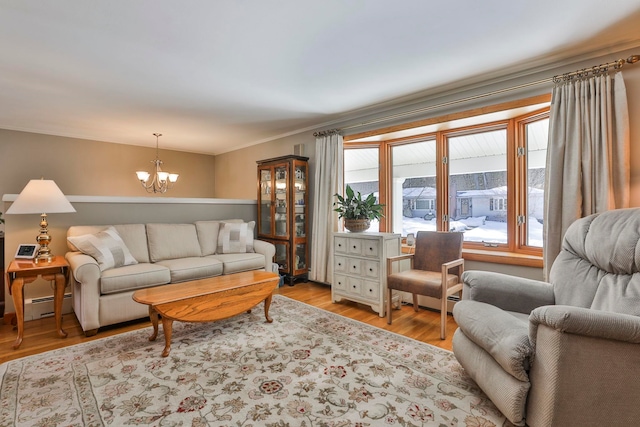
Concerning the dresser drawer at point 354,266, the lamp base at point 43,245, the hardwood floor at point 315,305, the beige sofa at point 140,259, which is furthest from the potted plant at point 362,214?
the lamp base at point 43,245

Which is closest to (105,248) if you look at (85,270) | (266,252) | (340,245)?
(85,270)

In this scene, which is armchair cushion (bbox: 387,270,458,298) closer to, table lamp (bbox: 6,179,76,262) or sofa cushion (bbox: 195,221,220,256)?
sofa cushion (bbox: 195,221,220,256)

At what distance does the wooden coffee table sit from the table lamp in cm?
105

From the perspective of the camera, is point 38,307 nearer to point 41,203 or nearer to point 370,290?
point 41,203

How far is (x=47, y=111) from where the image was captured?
3750mm

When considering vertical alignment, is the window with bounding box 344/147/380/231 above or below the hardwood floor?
above

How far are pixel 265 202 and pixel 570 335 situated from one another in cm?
409

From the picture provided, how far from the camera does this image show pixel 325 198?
4242 mm

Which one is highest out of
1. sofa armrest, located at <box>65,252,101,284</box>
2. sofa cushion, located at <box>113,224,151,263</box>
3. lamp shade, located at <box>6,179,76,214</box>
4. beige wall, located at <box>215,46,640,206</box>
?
beige wall, located at <box>215,46,640,206</box>

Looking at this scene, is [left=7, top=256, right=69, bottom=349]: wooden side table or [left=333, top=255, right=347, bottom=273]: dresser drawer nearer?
[left=7, top=256, right=69, bottom=349]: wooden side table

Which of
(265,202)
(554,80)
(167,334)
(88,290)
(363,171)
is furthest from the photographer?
(265,202)

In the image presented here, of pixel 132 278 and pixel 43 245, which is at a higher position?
pixel 43 245

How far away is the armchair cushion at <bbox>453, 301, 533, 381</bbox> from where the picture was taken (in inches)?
57.0

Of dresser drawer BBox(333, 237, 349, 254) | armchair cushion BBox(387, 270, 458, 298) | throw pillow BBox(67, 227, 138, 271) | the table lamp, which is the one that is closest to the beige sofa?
throw pillow BBox(67, 227, 138, 271)
